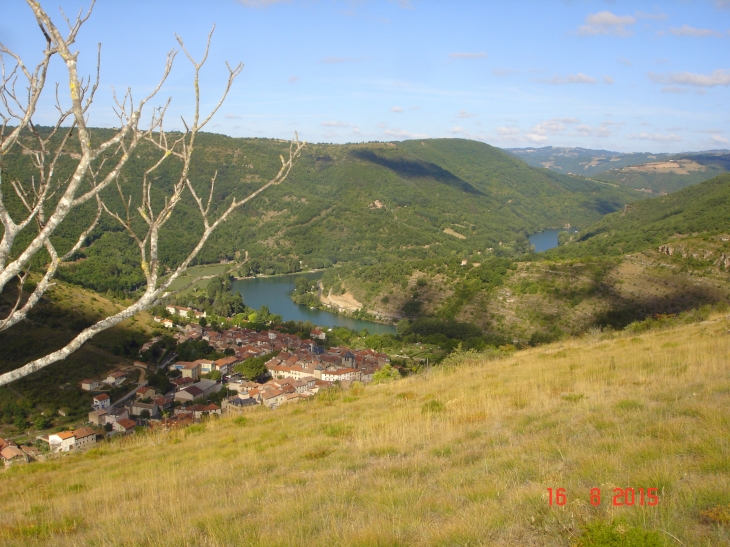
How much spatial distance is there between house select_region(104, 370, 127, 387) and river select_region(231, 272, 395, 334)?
23.5 metres

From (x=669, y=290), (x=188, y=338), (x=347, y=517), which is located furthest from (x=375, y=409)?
(x=669, y=290)

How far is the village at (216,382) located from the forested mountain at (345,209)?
877 inches

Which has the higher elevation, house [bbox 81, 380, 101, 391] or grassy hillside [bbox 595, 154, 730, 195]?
grassy hillside [bbox 595, 154, 730, 195]

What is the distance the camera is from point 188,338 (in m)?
32.8

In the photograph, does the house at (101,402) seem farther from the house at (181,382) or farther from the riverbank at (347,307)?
the riverbank at (347,307)

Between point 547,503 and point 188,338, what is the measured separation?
3309 centimetres

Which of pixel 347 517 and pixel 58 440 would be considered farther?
pixel 58 440

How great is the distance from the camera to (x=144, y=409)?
60.8ft

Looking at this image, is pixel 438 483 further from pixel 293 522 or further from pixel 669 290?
pixel 669 290

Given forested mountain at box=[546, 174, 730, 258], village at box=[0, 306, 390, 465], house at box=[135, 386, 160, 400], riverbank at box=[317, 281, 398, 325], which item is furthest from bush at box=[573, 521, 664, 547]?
riverbank at box=[317, 281, 398, 325]

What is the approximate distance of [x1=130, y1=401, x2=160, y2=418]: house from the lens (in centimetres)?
1829

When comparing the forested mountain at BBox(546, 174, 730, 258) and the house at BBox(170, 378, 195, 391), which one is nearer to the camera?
the house at BBox(170, 378, 195, 391)

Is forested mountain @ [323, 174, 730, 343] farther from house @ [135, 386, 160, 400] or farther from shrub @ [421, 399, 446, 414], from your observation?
shrub @ [421, 399, 446, 414]

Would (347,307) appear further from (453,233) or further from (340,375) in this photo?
(453,233)
